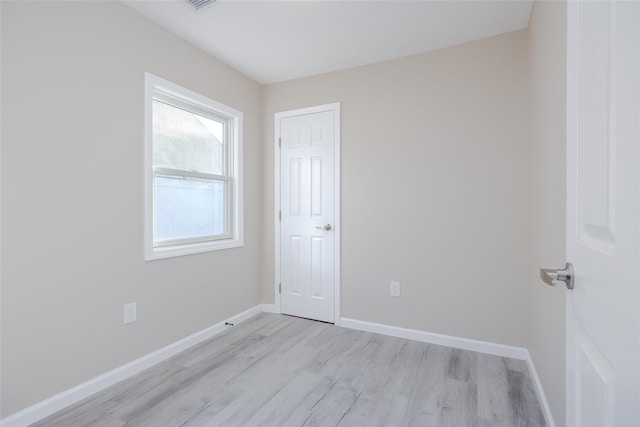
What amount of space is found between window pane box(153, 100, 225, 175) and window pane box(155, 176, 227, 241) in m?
0.15

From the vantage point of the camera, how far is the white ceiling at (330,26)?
210 cm

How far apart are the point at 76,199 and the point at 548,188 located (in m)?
2.72

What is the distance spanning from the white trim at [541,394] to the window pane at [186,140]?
2973mm

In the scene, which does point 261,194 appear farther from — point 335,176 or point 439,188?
point 439,188

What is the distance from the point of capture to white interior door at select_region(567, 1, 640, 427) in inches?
17.6

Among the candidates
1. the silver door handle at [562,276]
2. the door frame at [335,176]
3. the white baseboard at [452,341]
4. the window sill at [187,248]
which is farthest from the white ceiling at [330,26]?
the white baseboard at [452,341]

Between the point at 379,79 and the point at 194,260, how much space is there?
2.36m

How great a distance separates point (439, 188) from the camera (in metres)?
2.63

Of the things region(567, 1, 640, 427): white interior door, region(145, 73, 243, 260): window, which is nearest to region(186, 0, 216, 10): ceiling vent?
region(145, 73, 243, 260): window

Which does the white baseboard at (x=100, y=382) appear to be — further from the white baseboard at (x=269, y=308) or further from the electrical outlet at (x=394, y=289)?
the electrical outlet at (x=394, y=289)

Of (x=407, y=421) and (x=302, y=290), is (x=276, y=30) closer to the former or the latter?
(x=302, y=290)

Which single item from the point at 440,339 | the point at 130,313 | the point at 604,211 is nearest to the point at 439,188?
the point at 440,339

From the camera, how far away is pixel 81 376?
1844 millimetres

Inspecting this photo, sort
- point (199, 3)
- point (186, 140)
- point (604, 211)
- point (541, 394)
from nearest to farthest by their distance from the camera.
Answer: point (604, 211)
point (541, 394)
point (199, 3)
point (186, 140)
